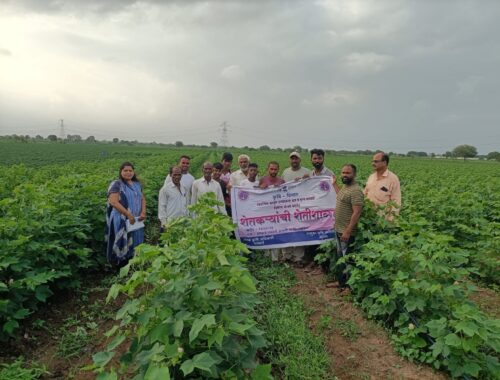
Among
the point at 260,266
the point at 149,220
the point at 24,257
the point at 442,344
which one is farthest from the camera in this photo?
the point at 149,220

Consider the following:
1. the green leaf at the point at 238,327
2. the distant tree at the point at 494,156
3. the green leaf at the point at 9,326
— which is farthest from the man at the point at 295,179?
the distant tree at the point at 494,156

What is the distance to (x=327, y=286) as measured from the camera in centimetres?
519

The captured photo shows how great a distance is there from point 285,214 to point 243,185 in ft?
2.85

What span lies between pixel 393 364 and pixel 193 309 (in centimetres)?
217

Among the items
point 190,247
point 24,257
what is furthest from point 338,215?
point 24,257

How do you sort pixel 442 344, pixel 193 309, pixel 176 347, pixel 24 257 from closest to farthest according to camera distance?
pixel 176 347 < pixel 193 309 < pixel 442 344 < pixel 24 257

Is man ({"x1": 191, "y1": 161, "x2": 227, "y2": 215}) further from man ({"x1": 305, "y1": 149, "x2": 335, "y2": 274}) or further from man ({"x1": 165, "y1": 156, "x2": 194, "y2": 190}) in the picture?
man ({"x1": 305, "y1": 149, "x2": 335, "y2": 274})

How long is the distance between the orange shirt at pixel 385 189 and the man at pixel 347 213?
575 mm

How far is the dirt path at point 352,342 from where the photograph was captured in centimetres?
326

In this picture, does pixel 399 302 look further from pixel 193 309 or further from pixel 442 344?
pixel 193 309

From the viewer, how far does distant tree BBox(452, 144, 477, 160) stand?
88.2m

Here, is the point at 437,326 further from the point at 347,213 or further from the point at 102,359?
the point at 102,359

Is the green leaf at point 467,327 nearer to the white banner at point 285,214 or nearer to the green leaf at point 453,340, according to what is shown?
the green leaf at point 453,340

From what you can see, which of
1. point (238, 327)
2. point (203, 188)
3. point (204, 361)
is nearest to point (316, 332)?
point (238, 327)
